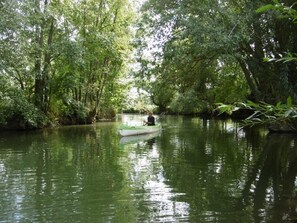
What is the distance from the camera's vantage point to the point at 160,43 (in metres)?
17.0

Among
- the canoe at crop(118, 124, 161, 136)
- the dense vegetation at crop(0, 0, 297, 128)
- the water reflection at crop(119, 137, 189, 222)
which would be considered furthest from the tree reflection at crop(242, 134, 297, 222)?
the canoe at crop(118, 124, 161, 136)

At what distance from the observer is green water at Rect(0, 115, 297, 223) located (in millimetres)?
6676

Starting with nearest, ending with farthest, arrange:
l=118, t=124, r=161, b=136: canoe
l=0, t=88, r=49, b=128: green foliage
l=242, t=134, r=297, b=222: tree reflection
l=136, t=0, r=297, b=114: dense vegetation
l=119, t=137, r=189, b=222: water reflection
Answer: l=119, t=137, r=189, b=222: water reflection < l=242, t=134, r=297, b=222: tree reflection < l=136, t=0, r=297, b=114: dense vegetation < l=118, t=124, r=161, b=136: canoe < l=0, t=88, r=49, b=128: green foliage

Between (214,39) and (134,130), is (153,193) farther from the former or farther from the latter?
(134,130)

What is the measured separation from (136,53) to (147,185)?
35.5ft

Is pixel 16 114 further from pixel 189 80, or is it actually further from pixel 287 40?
pixel 287 40

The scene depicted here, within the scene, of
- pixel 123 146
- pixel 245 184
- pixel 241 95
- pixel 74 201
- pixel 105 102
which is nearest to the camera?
pixel 74 201

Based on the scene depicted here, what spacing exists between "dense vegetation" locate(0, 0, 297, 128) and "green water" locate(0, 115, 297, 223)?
259 cm

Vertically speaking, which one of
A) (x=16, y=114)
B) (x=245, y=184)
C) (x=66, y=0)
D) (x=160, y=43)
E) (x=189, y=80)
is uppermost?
(x=66, y=0)

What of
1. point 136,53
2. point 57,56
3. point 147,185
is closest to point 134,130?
point 136,53

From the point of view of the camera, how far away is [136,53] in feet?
60.4

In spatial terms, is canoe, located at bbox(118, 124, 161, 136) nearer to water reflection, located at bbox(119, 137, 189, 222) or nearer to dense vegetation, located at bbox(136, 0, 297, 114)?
dense vegetation, located at bbox(136, 0, 297, 114)

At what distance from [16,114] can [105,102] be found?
19.1 m

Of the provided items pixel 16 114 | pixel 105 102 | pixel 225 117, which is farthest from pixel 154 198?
pixel 225 117
